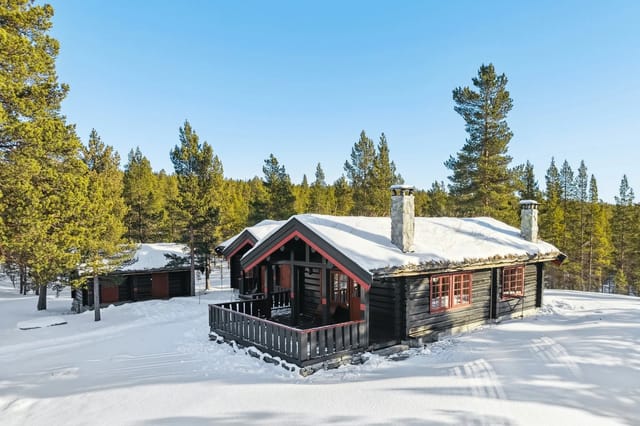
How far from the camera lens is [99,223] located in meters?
18.5

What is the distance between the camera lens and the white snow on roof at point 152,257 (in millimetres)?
24428

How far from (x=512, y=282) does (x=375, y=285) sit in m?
7.43

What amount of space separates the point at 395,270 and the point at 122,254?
54.8 feet

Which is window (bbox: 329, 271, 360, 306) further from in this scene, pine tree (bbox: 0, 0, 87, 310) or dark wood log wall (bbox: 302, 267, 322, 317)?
pine tree (bbox: 0, 0, 87, 310)

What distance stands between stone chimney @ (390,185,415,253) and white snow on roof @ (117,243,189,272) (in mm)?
17997

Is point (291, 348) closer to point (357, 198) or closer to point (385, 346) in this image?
point (385, 346)

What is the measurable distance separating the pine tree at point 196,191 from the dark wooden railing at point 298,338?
1467 centimetres

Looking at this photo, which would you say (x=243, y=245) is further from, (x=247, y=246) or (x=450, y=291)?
(x=450, y=291)

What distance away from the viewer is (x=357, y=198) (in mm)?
37031

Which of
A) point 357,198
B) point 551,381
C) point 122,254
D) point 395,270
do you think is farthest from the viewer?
point 357,198

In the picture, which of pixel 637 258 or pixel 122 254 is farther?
pixel 637 258

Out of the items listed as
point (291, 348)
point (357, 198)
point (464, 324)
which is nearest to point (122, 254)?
point (291, 348)

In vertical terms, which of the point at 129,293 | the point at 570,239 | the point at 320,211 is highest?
the point at 320,211

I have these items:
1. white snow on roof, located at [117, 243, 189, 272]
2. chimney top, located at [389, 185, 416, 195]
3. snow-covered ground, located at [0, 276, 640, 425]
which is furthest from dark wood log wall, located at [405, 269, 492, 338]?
white snow on roof, located at [117, 243, 189, 272]
